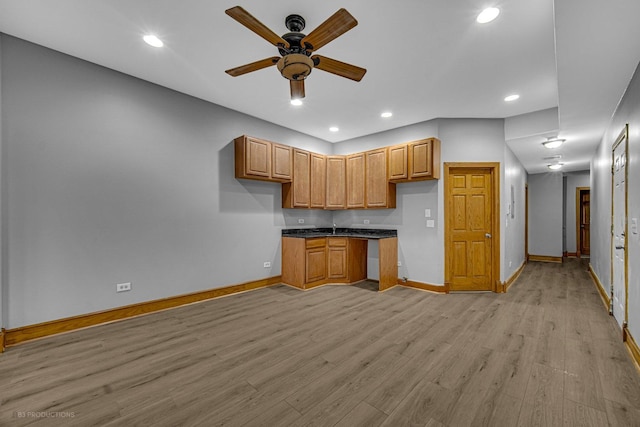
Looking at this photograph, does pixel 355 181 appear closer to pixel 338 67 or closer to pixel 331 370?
pixel 338 67

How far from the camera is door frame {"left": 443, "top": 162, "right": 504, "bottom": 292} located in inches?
182

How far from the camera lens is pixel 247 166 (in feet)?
14.2

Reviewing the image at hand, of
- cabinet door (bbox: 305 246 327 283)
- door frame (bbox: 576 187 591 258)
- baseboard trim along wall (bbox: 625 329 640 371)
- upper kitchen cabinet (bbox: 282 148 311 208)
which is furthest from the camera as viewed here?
door frame (bbox: 576 187 591 258)

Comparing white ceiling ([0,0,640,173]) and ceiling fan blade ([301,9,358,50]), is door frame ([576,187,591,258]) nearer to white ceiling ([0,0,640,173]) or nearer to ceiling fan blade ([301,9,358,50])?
white ceiling ([0,0,640,173])

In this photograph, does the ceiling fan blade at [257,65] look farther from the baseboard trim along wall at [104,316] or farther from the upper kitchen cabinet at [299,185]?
the baseboard trim along wall at [104,316]

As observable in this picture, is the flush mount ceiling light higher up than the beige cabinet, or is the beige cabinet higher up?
the flush mount ceiling light

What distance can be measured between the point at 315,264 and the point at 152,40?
147 inches

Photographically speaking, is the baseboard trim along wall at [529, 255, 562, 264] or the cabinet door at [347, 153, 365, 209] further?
the baseboard trim along wall at [529, 255, 562, 264]

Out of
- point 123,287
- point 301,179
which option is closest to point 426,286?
point 301,179

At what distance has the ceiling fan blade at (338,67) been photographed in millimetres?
2406

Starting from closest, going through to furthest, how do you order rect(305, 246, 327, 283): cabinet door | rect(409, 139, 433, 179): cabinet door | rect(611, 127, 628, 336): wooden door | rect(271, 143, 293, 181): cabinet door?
rect(611, 127, 628, 336): wooden door, rect(409, 139, 433, 179): cabinet door, rect(271, 143, 293, 181): cabinet door, rect(305, 246, 327, 283): cabinet door

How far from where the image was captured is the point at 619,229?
3.22m

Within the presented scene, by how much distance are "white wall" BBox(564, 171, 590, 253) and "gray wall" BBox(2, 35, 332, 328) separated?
9435 mm

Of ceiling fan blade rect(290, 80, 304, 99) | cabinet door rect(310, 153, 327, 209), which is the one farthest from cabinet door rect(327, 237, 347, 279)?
ceiling fan blade rect(290, 80, 304, 99)
